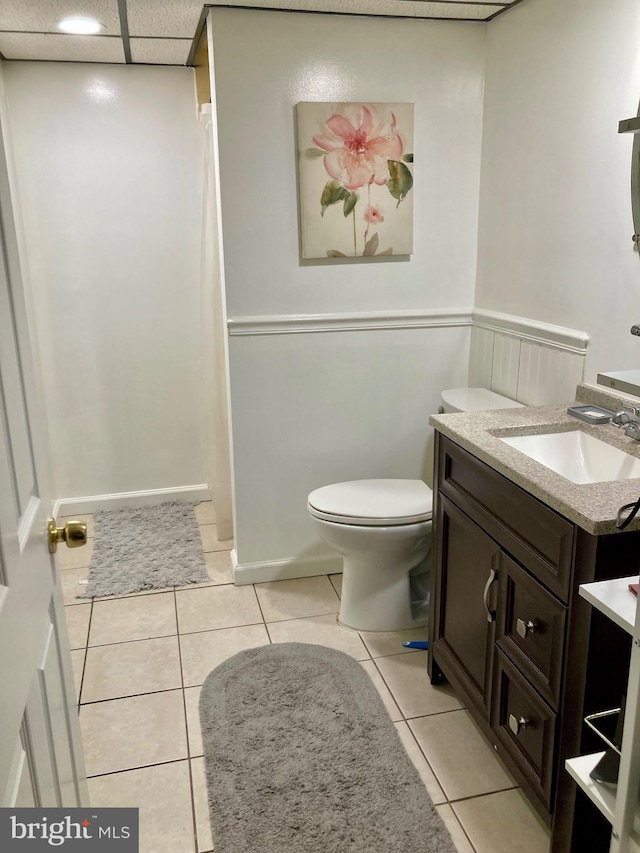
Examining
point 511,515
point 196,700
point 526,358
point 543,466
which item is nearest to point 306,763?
point 196,700

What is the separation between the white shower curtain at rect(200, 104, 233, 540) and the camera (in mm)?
2990

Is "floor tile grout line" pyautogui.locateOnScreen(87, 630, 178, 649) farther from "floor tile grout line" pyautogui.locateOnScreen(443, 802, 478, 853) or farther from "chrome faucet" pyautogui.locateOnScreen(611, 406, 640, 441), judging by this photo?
"chrome faucet" pyautogui.locateOnScreen(611, 406, 640, 441)

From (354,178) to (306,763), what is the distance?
1.93 m

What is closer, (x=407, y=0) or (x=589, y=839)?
(x=589, y=839)

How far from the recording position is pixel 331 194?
2592 millimetres

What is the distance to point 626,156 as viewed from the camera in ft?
6.42

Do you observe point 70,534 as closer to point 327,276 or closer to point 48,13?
point 327,276

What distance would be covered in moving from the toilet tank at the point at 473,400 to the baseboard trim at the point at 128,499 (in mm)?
1526

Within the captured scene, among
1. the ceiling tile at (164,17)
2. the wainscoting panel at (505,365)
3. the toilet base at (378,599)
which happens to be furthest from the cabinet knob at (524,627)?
the ceiling tile at (164,17)

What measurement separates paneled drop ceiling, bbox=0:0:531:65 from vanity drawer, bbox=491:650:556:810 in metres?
2.09

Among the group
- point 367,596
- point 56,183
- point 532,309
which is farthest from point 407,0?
point 367,596

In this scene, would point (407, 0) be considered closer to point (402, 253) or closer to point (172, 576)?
point (402, 253)

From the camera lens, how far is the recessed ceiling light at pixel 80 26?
2508 millimetres

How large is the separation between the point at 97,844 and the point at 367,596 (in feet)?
5.63
